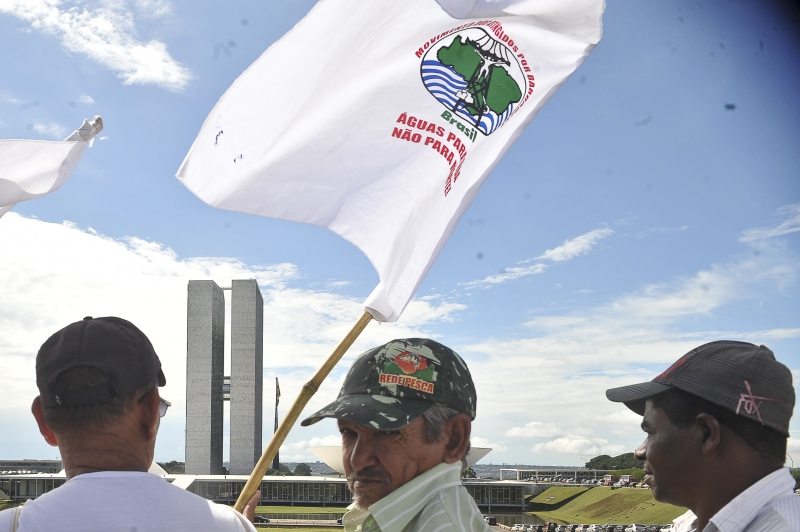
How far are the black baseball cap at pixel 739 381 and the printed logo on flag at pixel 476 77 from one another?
3.77ft

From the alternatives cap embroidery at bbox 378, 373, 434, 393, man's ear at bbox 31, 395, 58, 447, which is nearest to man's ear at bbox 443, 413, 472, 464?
cap embroidery at bbox 378, 373, 434, 393

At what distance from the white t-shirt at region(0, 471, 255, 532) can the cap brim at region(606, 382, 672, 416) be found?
1.03 metres

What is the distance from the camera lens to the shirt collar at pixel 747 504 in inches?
65.9

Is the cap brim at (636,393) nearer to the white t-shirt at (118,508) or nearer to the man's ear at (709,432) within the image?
the man's ear at (709,432)

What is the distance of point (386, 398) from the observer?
175cm

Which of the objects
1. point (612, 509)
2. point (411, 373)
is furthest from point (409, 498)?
point (612, 509)

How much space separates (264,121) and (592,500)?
44.4 metres

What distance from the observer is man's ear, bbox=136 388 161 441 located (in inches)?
61.9

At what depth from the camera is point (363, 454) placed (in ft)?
5.85

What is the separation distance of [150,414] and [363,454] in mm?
491

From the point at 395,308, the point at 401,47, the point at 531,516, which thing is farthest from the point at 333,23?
the point at 531,516

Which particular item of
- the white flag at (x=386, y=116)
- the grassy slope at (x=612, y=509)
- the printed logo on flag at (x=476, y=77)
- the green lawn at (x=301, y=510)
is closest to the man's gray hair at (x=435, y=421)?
the white flag at (x=386, y=116)

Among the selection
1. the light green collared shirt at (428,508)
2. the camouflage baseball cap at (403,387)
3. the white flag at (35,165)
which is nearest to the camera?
the light green collared shirt at (428,508)

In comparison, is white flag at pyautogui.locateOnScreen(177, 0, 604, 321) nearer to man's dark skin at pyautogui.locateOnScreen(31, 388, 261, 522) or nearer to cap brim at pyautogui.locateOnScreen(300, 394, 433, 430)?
cap brim at pyautogui.locateOnScreen(300, 394, 433, 430)
